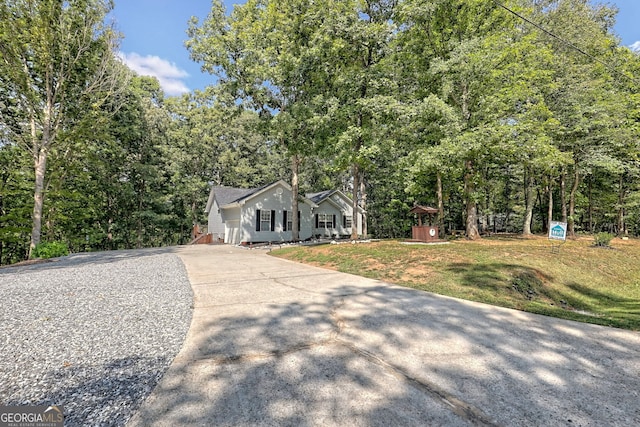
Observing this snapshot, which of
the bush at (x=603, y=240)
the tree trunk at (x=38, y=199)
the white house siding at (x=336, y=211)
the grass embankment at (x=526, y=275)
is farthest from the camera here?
the white house siding at (x=336, y=211)

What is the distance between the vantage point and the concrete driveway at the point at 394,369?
2.21 metres

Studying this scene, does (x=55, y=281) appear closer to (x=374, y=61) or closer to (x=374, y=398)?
(x=374, y=398)

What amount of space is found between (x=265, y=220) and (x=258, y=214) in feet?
2.47

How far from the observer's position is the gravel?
2395 mm

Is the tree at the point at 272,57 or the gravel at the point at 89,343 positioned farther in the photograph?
A: the tree at the point at 272,57

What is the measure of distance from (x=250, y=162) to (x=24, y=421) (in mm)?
32062

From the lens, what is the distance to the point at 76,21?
13.2 m

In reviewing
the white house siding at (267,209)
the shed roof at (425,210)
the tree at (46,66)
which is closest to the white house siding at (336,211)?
the white house siding at (267,209)

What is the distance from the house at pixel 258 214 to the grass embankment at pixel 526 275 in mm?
9918

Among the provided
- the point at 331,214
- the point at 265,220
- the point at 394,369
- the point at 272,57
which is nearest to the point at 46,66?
the point at 272,57

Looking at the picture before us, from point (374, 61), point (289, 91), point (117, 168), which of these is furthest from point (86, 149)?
point (374, 61)

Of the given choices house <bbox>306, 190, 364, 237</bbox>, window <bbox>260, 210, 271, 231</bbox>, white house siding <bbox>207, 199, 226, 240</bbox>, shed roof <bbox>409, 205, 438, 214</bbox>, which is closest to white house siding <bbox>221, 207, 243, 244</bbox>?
white house siding <bbox>207, 199, 226, 240</bbox>

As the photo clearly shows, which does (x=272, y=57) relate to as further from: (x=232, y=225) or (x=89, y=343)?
(x=89, y=343)

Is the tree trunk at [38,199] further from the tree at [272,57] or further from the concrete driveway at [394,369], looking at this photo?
the concrete driveway at [394,369]
